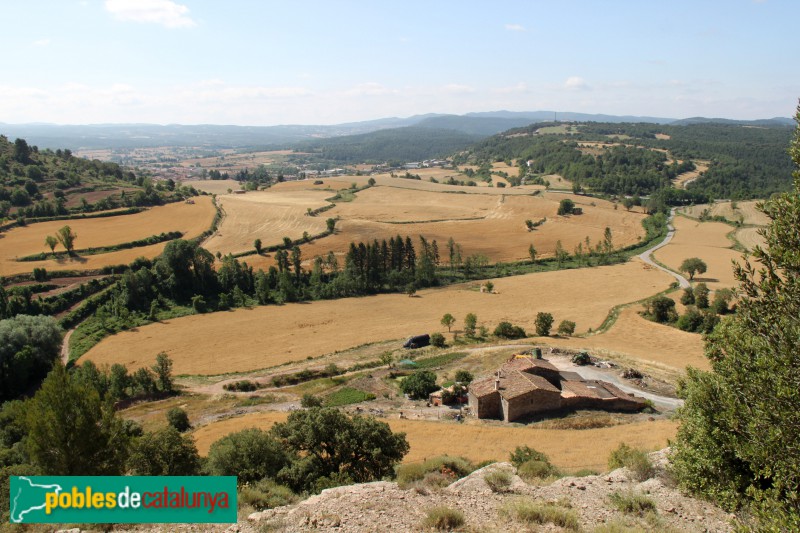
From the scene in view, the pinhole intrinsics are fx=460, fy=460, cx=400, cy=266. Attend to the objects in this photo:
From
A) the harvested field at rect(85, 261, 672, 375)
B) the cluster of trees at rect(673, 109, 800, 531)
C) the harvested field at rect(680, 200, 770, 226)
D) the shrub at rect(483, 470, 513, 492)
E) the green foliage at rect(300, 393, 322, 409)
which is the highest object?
the cluster of trees at rect(673, 109, 800, 531)

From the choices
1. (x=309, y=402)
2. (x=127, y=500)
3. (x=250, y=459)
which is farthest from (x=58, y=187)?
(x=127, y=500)

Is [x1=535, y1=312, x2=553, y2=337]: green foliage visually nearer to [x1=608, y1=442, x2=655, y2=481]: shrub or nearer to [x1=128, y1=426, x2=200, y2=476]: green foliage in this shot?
[x1=608, y1=442, x2=655, y2=481]: shrub

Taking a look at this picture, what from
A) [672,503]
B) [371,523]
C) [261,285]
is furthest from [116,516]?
[261,285]

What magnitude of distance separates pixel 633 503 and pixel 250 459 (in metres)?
14.4

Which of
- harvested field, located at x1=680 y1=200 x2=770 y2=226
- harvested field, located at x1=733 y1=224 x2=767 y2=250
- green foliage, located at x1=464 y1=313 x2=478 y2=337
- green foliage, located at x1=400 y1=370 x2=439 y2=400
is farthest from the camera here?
harvested field, located at x1=680 y1=200 x2=770 y2=226

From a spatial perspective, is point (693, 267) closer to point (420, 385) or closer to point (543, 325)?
point (543, 325)

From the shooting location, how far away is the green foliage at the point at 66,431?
52.0 ft

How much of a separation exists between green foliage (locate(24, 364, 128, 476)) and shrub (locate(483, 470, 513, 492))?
541 inches

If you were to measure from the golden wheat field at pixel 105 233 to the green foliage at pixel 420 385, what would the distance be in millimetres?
61568

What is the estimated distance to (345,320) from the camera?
62.9 m

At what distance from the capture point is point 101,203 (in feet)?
349

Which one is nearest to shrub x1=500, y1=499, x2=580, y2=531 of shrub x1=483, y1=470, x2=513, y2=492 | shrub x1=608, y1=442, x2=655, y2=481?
shrub x1=483, y1=470, x2=513, y2=492

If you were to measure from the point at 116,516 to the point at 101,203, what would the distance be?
374 ft

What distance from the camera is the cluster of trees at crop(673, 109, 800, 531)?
33.0 feet
